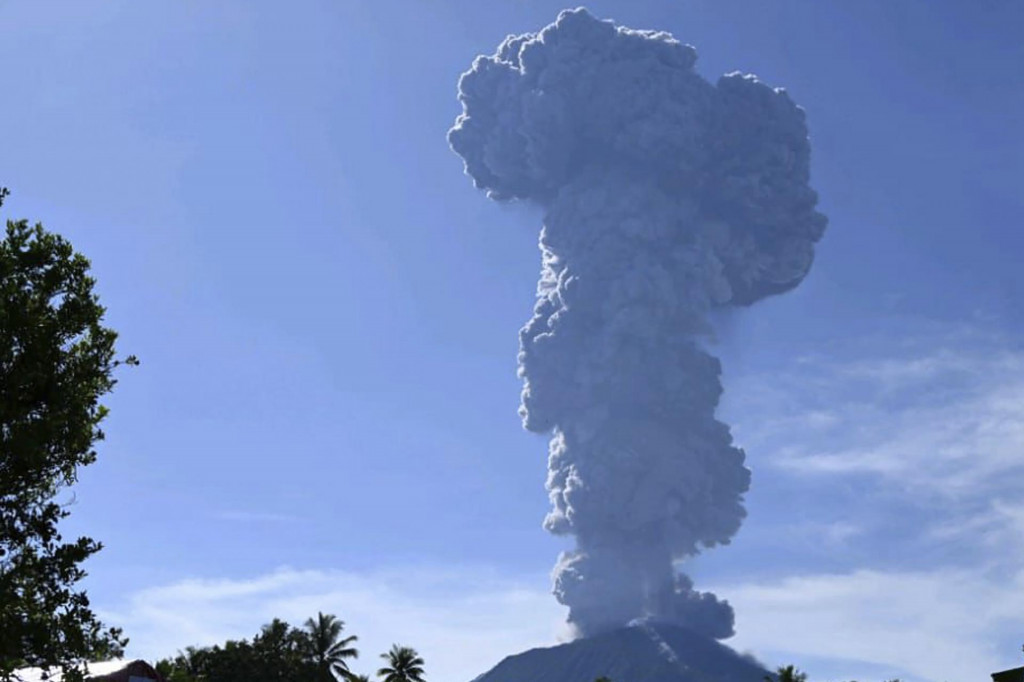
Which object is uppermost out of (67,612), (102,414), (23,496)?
(102,414)

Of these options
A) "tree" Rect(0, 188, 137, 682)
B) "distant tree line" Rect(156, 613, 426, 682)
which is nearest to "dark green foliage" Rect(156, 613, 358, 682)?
"distant tree line" Rect(156, 613, 426, 682)

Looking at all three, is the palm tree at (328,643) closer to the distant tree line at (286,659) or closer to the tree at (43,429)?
the distant tree line at (286,659)

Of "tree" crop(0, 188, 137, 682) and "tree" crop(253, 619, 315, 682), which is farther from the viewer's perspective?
"tree" crop(253, 619, 315, 682)

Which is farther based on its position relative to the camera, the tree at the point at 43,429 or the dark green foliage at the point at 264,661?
the dark green foliage at the point at 264,661

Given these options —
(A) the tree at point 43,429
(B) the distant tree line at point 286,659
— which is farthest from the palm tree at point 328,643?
(A) the tree at point 43,429

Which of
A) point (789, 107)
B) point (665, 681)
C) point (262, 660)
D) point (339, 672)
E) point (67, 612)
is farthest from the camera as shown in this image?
point (665, 681)

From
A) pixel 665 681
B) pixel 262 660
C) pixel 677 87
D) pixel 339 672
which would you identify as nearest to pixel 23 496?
pixel 262 660

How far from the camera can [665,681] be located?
195750mm

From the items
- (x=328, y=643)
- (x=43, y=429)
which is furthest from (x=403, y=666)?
(x=43, y=429)

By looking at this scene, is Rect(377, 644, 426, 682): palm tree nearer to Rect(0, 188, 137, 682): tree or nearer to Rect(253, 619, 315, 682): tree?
Rect(253, 619, 315, 682): tree

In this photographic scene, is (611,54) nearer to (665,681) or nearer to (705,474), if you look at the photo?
(705,474)

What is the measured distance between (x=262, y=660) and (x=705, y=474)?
241 feet

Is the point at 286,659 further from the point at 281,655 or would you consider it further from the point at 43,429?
the point at 43,429

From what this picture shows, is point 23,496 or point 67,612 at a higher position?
point 23,496
